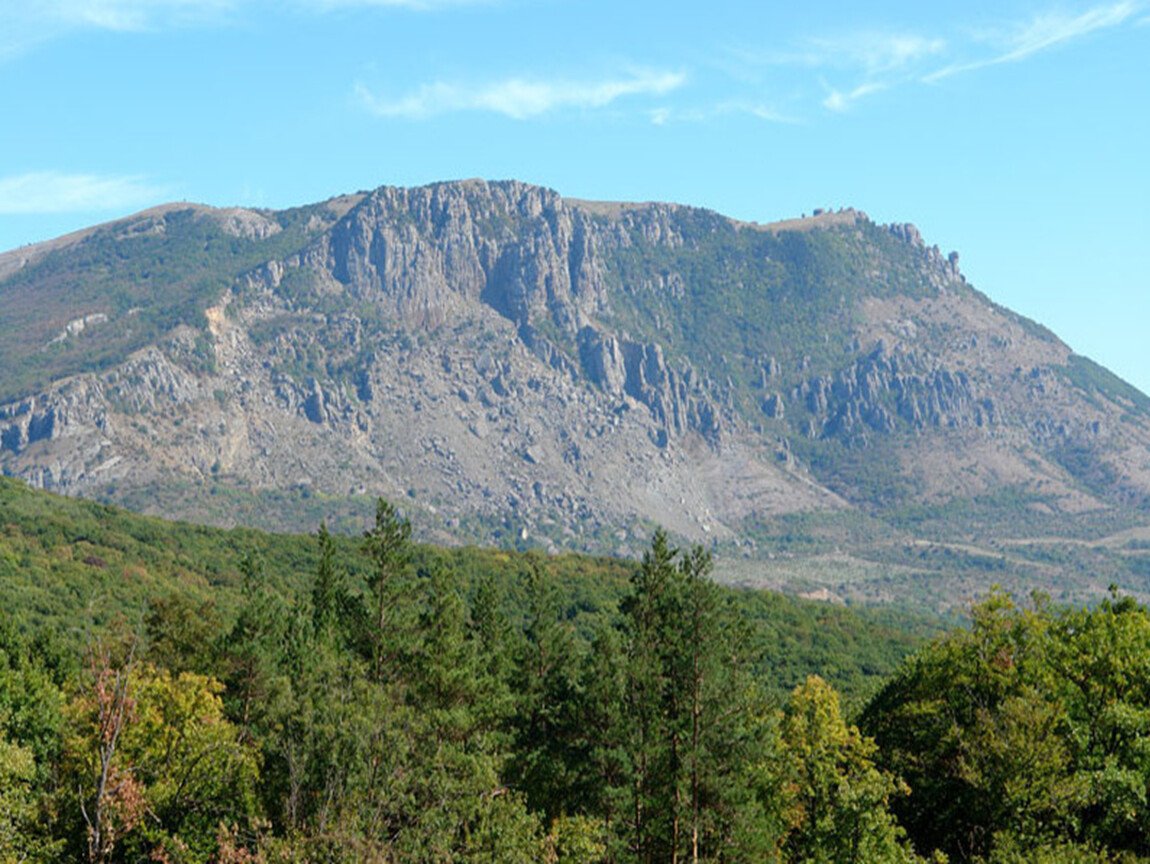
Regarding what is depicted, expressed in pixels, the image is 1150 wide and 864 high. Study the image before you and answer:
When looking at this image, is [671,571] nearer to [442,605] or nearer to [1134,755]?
[442,605]

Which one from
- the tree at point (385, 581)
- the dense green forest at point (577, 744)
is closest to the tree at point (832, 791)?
the dense green forest at point (577, 744)

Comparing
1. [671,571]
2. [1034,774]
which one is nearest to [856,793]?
[1034,774]

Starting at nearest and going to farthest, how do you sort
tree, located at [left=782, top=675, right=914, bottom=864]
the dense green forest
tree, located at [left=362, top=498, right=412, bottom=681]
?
the dense green forest → tree, located at [left=782, top=675, right=914, bottom=864] → tree, located at [left=362, top=498, right=412, bottom=681]

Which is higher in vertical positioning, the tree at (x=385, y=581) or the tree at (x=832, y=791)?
the tree at (x=385, y=581)

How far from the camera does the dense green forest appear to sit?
152 feet

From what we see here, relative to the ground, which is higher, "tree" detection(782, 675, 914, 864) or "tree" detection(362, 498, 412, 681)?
"tree" detection(362, 498, 412, 681)

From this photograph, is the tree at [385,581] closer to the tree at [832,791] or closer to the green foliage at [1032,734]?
the tree at [832,791]

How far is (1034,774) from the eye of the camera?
5269 cm

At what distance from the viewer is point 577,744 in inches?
2443

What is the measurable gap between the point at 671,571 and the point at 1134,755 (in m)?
27.5

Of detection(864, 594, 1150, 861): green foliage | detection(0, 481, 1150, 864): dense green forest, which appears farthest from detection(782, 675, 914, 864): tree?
detection(864, 594, 1150, 861): green foliage

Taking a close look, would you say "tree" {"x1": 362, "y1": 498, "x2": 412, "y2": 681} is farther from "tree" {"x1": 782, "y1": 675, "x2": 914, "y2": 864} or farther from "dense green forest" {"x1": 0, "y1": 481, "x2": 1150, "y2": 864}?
"tree" {"x1": 782, "y1": 675, "x2": 914, "y2": 864}

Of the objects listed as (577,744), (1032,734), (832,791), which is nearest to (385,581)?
(577,744)

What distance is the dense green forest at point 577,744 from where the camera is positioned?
46312 millimetres
